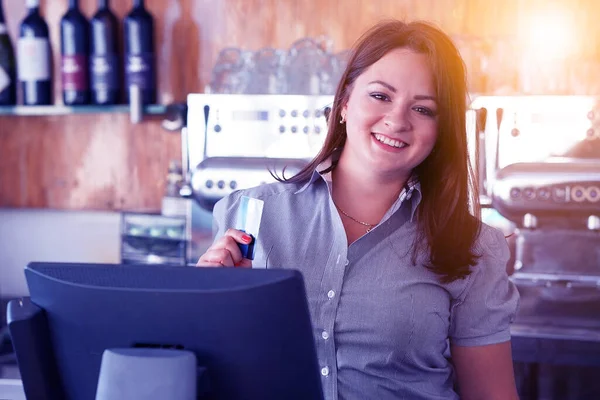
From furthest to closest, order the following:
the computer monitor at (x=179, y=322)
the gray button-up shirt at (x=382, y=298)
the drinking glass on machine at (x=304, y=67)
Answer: the drinking glass on machine at (x=304, y=67) → the gray button-up shirt at (x=382, y=298) → the computer monitor at (x=179, y=322)

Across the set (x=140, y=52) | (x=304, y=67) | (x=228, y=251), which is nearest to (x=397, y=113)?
(x=228, y=251)

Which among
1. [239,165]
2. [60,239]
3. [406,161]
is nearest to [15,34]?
[60,239]

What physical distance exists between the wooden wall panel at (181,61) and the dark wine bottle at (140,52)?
12 centimetres

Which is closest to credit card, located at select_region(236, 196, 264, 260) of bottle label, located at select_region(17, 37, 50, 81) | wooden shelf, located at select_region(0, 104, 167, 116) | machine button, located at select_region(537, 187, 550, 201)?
machine button, located at select_region(537, 187, 550, 201)

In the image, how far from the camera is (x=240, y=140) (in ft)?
7.70

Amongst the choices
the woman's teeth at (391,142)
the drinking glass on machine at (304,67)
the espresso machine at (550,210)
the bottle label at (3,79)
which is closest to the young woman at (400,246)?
the woman's teeth at (391,142)

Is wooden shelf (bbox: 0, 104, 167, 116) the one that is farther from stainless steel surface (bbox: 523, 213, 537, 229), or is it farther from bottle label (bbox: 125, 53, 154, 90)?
stainless steel surface (bbox: 523, 213, 537, 229)

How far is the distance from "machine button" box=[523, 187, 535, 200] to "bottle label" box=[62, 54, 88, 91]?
1536 millimetres

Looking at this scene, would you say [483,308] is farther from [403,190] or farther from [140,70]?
[140,70]

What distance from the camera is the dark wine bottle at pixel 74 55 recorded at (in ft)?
8.55

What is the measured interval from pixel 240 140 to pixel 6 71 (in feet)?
3.21

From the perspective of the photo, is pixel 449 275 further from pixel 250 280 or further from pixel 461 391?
pixel 250 280

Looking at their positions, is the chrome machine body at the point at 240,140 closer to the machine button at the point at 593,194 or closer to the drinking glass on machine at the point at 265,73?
the drinking glass on machine at the point at 265,73

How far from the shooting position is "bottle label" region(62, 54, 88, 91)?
2.60 m
